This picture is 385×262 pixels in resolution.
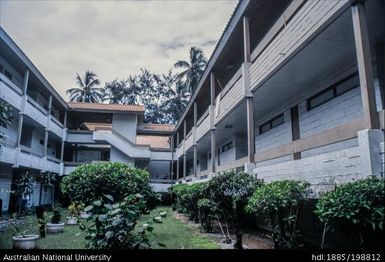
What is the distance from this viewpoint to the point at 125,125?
1331 inches

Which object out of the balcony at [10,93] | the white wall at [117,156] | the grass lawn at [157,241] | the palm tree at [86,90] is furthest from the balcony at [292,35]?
the palm tree at [86,90]

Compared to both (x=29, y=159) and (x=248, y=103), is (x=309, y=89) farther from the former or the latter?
(x=29, y=159)

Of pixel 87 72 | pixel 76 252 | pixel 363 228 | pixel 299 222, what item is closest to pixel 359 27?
pixel 363 228

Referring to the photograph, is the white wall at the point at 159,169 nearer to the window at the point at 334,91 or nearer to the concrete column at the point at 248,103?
the concrete column at the point at 248,103

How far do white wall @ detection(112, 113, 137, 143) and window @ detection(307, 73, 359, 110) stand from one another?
24.5 m

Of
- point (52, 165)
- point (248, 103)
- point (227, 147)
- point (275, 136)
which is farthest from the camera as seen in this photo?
point (52, 165)

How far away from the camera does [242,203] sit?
31.1 feet

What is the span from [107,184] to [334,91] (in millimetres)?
8996

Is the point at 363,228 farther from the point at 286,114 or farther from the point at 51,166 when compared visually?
the point at 51,166

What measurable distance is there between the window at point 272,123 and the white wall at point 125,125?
65.4ft

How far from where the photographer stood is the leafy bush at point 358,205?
4441 mm

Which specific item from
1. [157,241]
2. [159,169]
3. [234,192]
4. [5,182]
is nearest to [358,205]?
[234,192]

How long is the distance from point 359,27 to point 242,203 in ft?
18.6

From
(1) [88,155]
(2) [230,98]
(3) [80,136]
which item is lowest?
(1) [88,155]
